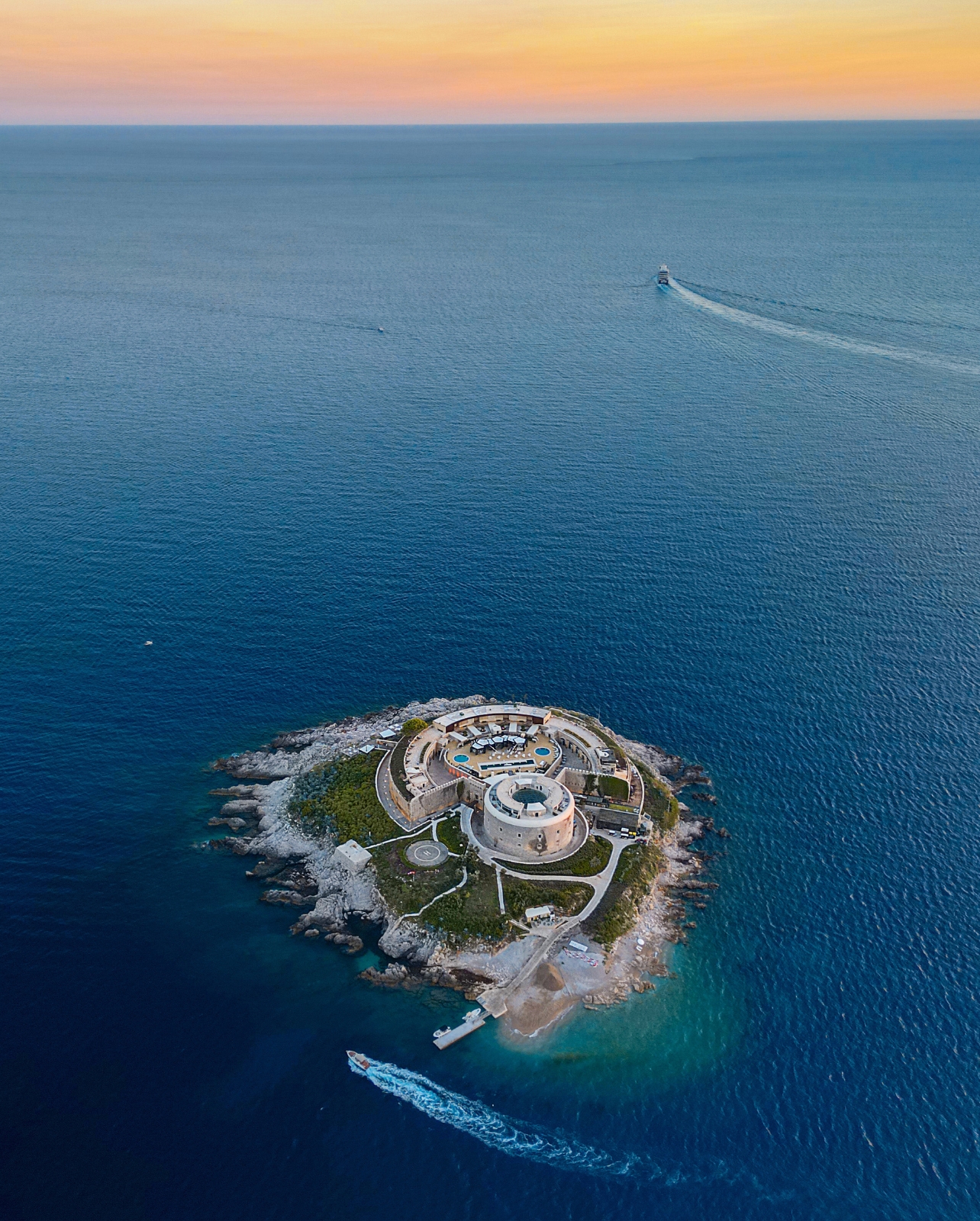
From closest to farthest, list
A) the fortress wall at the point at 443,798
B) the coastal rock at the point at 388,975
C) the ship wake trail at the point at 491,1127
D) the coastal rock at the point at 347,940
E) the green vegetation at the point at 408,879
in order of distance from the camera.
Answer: the ship wake trail at the point at 491,1127 → the coastal rock at the point at 388,975 → the coastal rock at the point at 347,940 → the green vegetation at the point at 408,879 → the fortress wall at the point at 443,798

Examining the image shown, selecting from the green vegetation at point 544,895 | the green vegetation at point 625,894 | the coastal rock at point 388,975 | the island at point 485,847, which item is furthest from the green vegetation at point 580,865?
the coastal rock at point 388,975

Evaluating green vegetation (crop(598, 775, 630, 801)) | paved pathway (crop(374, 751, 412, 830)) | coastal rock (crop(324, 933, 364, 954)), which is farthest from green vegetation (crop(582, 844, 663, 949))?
paved pathway (crop(374, 751, 412, 830))

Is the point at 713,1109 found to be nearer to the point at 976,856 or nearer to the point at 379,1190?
the point at 379,1190

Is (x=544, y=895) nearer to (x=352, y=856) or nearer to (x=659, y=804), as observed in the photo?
(x=659, y=804)

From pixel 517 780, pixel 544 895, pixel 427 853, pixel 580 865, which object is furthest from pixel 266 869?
pixel 580 865

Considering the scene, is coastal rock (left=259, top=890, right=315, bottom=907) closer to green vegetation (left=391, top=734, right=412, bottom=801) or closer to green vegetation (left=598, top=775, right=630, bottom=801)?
green vegetation (left=391, top=734, right=412, bottom=801)

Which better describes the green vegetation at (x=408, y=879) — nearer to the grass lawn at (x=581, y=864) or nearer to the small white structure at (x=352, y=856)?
the small white structure at (x=352, y=856)
